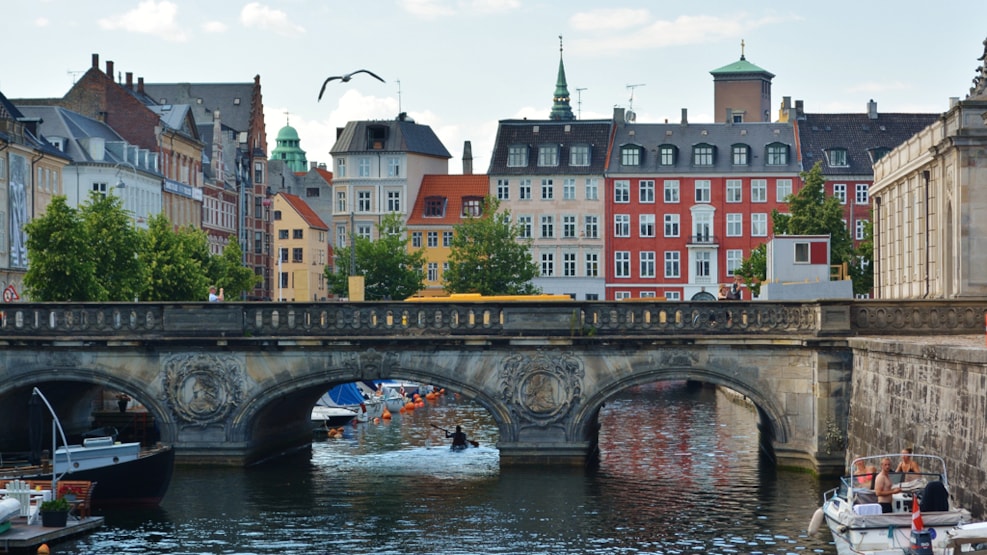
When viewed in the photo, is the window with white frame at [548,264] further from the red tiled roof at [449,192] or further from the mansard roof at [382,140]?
the mansard roof at [382,140]

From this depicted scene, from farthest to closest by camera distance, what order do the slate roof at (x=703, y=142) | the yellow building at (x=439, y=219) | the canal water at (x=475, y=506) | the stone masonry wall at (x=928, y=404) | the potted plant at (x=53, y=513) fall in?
1. the yellow building at (x=439, y=219)
2. the slate roof at (x=703, y=142)
3. the canal water at (x=475, y=506)
4. the potted plant at (x=53, y=513)
5. the stone masonry wall at (x=928, y=404)

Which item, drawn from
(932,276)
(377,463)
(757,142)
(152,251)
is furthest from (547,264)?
(377,463)

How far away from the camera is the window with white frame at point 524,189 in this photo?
13112cm

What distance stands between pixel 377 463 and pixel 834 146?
75089 mm

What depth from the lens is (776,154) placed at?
128125 millimetres

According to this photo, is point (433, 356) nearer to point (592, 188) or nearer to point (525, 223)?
point (592, 188)

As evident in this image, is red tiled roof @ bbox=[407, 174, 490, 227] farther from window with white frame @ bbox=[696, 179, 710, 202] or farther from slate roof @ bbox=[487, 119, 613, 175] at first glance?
window with white frame @ bbox=[696, 179, 710, 202]

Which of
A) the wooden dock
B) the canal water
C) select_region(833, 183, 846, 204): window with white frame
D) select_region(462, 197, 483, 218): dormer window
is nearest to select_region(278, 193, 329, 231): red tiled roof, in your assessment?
select_region(462, 197, 483, 218): dormer window

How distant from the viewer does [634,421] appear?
7962 cm

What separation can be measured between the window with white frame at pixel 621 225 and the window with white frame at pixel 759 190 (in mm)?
9287

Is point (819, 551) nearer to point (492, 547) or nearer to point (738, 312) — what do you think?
point (492, 547)

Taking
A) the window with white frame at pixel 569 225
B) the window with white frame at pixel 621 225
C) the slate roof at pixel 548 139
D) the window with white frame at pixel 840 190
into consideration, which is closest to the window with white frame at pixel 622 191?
the window with white frame at pixel 621 225

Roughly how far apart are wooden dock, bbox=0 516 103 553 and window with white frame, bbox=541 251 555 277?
8835 centimetres

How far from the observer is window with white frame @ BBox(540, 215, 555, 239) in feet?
431
